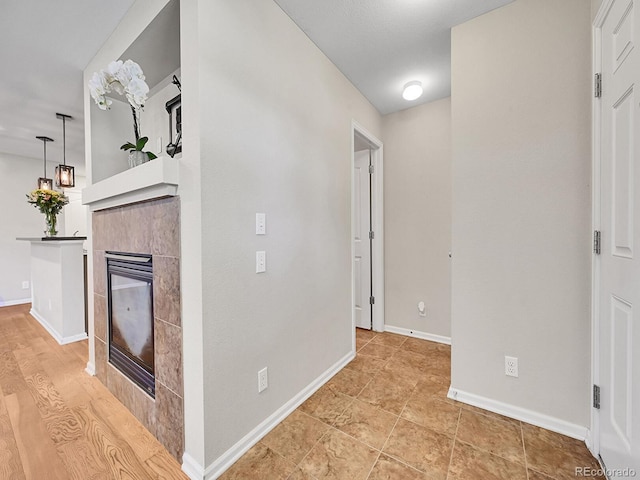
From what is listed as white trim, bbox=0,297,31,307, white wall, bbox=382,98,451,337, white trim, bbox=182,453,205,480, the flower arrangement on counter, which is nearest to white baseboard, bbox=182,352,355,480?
white trim, bbox=182,453,205,480

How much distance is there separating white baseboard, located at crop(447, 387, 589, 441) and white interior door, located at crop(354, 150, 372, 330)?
57.3 inches

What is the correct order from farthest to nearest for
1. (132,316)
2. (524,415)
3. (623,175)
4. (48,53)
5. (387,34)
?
(48,53) < (387,34) < (132,316) < (524,415) < (623,175)

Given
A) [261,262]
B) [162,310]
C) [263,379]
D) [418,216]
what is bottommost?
[263,379]

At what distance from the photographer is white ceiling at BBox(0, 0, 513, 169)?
167 cm

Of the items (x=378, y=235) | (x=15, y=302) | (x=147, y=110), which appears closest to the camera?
(x=147, y=110)

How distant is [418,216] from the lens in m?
2.97

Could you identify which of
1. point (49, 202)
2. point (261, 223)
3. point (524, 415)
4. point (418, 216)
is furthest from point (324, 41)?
point (49, 202)

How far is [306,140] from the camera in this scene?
193 centimetres

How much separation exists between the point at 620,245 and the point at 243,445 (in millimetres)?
2011

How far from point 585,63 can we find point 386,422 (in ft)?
7.60

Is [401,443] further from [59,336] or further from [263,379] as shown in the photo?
[59,336]

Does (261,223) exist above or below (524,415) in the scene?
above

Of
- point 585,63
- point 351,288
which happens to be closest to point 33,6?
point 351,288

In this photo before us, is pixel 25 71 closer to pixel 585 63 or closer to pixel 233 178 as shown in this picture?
pixel 233 178
